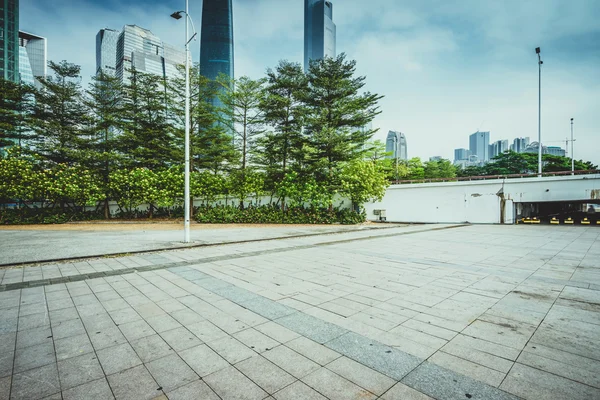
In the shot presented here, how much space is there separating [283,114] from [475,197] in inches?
654

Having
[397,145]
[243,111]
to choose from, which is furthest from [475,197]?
[397,145]

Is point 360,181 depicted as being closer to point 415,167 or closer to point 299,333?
point 299,333

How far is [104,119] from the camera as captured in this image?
73.9 feet

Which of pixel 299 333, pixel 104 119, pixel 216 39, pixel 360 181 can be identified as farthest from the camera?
pixel 216 39

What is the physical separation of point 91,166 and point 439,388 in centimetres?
2767

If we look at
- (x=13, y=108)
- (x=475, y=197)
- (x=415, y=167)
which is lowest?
(x=475, y=197)

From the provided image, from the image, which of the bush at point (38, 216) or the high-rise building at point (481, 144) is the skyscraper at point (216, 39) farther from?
the high-rise building at point (481, 144)

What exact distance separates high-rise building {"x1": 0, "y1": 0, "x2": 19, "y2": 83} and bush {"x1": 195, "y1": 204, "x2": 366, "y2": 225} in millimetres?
78956

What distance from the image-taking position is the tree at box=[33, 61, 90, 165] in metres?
21.2

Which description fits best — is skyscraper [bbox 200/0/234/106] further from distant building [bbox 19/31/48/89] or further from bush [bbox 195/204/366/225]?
bush [bbox 195/204/366/225]

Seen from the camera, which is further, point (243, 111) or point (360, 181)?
point (243, 111)

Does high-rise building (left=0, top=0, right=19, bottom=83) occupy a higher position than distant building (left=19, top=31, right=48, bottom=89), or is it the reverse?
distant building (left=19, top=31, right=48, bottom=89)

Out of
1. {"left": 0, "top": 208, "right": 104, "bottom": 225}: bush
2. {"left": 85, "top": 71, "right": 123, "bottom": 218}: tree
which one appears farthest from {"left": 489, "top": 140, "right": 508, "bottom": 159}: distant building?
{"left": 0, "top": 208, "right": 104, "bottom": 225}: bush

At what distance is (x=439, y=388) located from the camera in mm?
2205
